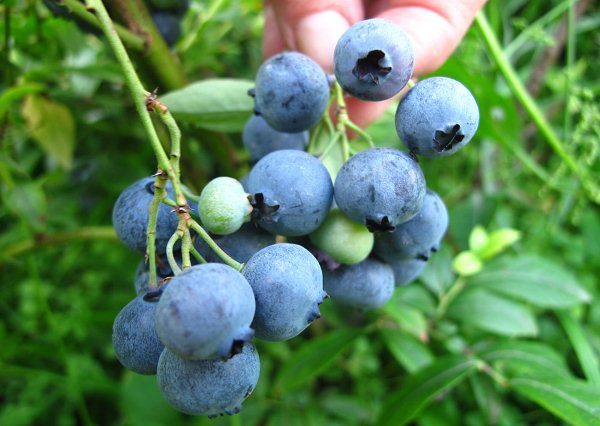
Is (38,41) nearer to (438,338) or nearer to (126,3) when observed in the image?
(126,3)

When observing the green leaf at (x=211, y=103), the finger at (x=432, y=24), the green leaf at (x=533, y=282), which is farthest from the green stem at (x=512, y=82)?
the green leaf at (x=211, y=103)

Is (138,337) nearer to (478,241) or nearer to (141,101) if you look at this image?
(141,101)

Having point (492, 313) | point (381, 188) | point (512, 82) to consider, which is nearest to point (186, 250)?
point (381, 188)

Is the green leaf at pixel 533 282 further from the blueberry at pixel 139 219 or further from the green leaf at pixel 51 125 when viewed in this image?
the green leaf at pixel 51 125

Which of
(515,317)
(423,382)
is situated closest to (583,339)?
(515,317)

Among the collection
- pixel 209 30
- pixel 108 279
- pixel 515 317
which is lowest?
pixel 108 279

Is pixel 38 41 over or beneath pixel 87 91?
over

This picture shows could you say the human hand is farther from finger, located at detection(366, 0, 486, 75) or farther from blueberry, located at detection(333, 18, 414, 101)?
blueberry, located at detection(333, 18, 414, 101)
